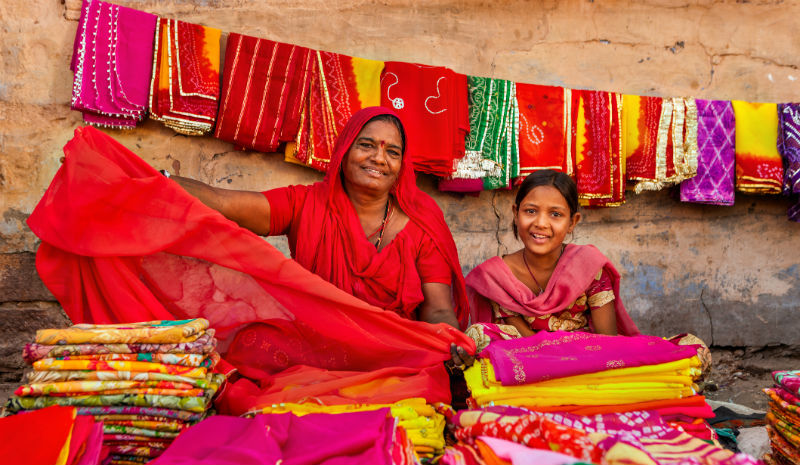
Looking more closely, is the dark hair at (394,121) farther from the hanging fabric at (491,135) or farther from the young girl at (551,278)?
the hanging fabric at (491,135)

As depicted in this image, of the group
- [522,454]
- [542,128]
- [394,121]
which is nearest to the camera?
[522,454]

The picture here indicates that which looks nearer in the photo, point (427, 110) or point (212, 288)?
point (212, 288)

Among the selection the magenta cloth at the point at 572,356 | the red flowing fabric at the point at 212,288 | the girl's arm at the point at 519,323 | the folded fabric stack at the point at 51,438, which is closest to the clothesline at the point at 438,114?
the girl's arm at the point at 519,323

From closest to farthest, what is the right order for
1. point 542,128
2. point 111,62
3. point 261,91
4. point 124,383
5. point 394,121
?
1. point 124,383
2. point 394,121
3. point 111,62
4. point 261,91
5. point 542,128

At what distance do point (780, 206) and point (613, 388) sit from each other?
3.45 metres

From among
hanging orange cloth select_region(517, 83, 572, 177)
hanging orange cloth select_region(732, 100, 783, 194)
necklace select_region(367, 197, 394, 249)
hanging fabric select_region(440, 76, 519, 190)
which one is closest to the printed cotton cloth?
necklace select_region(367, 197, 394, 249)

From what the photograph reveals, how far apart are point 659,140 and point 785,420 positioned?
2526mm

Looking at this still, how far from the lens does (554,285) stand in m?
2.82

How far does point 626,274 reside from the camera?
14.7 feet

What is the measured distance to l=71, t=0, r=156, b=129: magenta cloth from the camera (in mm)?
3334

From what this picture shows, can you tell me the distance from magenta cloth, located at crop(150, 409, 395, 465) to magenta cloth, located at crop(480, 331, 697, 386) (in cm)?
49

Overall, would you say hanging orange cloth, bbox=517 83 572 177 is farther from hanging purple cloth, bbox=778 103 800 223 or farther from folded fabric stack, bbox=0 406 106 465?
folded fabric stack, bbox=0 406 106 465

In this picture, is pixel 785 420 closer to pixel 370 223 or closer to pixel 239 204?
pixel 370 223

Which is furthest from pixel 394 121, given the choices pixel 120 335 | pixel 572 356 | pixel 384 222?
pixel 120 335
